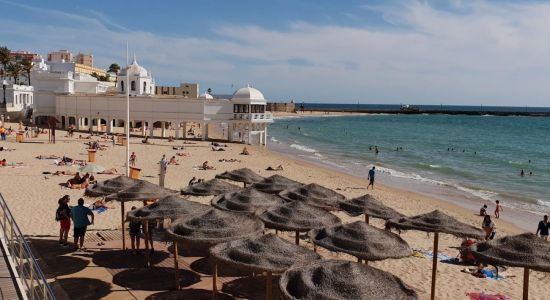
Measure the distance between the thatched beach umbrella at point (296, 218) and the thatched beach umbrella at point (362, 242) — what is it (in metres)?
0.85

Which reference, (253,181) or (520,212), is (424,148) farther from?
(253,181)

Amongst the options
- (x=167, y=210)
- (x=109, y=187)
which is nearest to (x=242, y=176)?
(x=109, y=187)

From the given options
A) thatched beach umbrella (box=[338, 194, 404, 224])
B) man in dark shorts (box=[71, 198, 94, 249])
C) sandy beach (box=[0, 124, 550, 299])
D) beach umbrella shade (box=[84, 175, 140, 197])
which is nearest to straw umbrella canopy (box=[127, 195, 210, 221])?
man in dark shorts (box=[71, 198, 94, 249])

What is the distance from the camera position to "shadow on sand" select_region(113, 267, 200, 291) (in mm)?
10035

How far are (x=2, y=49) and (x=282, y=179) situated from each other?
2883 inches

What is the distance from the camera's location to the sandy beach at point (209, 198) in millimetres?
12758

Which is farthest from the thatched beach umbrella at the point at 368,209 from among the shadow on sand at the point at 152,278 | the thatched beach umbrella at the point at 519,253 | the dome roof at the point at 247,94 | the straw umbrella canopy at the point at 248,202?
the dome roof at the point at 247,94

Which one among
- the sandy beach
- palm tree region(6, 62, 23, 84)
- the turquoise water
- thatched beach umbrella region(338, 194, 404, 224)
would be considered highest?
palm tree region(6, 62, 23, 84)

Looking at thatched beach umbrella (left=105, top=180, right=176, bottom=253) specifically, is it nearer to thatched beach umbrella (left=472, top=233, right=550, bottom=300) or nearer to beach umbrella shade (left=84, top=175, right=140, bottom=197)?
beach umbrella shade (left=84, top=175, right=140, bottom=197)

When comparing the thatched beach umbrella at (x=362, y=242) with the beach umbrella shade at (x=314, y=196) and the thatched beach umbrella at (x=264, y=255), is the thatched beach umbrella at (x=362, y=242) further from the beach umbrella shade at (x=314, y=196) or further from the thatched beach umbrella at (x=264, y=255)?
the beach umbrella shade at (x=314, y=196)

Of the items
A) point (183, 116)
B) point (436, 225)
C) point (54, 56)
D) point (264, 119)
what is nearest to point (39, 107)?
point (183, 116)

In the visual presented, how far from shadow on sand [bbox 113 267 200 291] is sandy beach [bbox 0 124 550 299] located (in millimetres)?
4362

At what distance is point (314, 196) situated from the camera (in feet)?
44.8

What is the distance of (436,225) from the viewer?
34.3 feet
